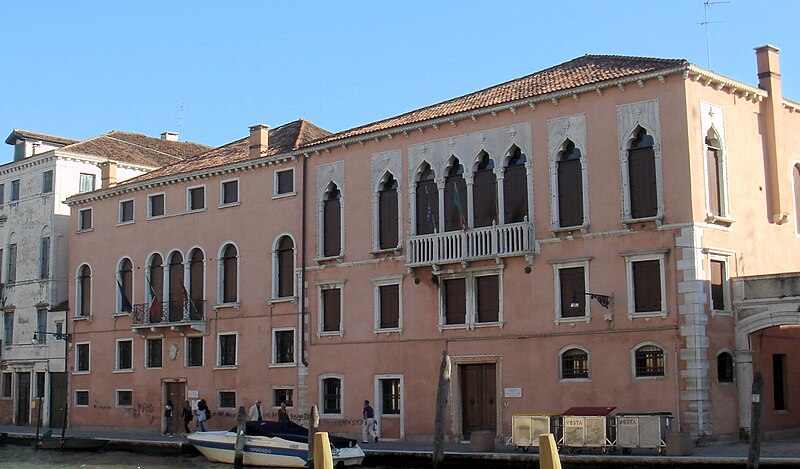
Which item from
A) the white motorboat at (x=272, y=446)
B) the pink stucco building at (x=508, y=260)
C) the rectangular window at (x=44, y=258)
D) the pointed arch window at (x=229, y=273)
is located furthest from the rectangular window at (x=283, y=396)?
the rectangular window at (x=44, y=258)

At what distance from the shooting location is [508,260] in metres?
25.7

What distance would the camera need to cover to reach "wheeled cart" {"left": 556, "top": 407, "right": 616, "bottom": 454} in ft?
71.3

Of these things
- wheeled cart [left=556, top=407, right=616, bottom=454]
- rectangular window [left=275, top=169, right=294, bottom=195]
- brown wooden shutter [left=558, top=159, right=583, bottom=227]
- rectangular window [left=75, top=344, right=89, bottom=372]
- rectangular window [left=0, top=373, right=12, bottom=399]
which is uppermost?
rectangular window [left=275, top=169, right=294, bottom=195]

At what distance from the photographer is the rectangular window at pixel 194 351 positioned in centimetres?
3322

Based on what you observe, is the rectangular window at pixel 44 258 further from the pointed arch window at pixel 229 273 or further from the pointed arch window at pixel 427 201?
the pointed arch window at pixel 427 201

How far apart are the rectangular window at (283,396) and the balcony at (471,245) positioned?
19.4 feet

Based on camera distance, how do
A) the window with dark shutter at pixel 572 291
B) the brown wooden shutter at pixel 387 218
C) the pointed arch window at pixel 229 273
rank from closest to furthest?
the window with dark shutter at pixel 572 291 < the brown wooden shutter at pixel 387 218 < the pointed arch window at pixel 229 273

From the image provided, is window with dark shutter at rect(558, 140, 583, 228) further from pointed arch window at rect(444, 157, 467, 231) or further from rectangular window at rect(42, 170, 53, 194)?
rectangular window at rect(42, 170, 53, 194)

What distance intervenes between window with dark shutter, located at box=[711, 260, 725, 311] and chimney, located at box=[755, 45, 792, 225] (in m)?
2.87

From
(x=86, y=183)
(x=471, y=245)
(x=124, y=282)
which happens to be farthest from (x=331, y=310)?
(x=86, y=183)

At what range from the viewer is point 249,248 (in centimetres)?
3197

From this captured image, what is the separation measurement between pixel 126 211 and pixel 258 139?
6754mm

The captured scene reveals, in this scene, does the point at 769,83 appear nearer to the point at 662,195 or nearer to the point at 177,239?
the point at 662,195

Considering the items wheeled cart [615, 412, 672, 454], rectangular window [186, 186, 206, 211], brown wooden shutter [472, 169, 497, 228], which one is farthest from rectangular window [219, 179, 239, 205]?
wheeled cart [615, 412, 672, 454]
